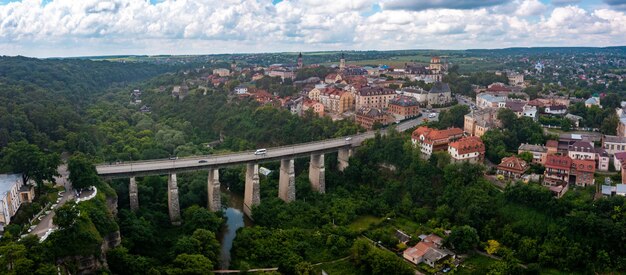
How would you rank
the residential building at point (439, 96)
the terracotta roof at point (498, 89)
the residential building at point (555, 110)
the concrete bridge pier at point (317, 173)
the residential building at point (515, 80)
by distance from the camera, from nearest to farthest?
the concrete bridge pier at point (317, 173) < the residential building at point (555, 110) < the residential building at point (439, 96) < the terracotta roof at point (498, 89) < the residential building at point (515, 80)

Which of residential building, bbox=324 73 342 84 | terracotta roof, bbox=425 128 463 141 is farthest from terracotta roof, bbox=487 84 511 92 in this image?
Result: terracotta roof, bbox=425 128 463 141

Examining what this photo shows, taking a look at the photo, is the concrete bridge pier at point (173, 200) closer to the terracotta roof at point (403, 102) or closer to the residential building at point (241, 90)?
the terracotta roof at point (403, 102)

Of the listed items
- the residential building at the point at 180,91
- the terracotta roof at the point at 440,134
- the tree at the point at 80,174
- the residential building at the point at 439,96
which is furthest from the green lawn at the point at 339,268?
the residential building at the point at 180,91

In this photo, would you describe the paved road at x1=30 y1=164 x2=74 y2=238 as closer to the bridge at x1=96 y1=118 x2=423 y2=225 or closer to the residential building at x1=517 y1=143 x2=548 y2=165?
the bridge at x1=96 y1=118 x2=423 y2=225

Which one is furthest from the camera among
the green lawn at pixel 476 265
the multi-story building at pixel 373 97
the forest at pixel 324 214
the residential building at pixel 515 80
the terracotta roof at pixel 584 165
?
the residential building at pixel 515 80

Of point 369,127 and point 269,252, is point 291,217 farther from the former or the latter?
point 369,127

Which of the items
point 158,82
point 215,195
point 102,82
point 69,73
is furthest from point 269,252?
point 102,82
